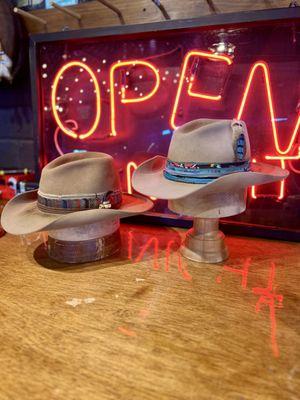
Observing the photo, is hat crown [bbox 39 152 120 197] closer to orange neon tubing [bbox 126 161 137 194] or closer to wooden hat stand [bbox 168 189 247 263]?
wooden hat stand [bbox 168 189 247 263]

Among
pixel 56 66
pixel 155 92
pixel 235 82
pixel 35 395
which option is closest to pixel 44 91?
pixel 56 66

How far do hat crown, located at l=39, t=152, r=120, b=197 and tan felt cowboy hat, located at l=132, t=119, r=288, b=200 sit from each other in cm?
14

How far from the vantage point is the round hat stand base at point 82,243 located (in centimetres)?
101

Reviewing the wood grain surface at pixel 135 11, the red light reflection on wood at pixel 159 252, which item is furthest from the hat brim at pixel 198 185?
the wood grain surface at pixel 135 11

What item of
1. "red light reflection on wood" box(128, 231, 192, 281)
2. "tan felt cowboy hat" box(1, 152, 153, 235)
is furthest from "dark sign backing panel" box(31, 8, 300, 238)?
"tan felt cowboy hat" box(1, 152, 153, 235)

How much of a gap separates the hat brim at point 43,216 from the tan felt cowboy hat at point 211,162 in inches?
5.1

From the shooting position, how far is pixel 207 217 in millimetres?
979

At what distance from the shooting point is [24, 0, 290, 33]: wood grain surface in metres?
1.20

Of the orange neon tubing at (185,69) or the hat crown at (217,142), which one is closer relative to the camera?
the hat crown at (217,142)

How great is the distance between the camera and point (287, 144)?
3.92ft

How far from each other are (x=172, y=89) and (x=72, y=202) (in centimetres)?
63

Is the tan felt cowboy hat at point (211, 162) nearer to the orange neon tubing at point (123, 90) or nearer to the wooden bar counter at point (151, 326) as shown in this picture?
the wooden bar counter at point (151, 326)

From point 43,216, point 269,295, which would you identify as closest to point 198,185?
point 269,295

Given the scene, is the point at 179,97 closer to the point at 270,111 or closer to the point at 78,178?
the point at 270,111
